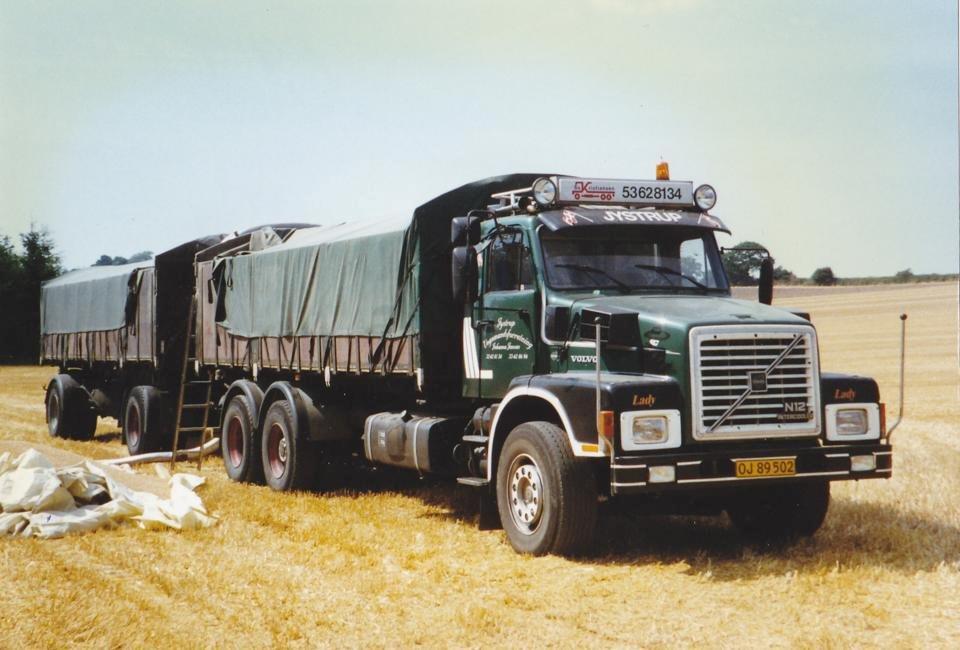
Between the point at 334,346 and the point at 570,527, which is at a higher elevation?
the point at 334,346

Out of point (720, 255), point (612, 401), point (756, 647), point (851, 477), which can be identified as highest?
point (720, 255)

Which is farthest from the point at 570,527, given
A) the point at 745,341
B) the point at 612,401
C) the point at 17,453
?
the point at 17,453

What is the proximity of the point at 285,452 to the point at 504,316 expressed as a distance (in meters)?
4.51

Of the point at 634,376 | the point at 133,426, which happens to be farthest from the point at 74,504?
the point at 133,426

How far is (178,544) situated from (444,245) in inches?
148

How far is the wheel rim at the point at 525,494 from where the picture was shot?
8789mm

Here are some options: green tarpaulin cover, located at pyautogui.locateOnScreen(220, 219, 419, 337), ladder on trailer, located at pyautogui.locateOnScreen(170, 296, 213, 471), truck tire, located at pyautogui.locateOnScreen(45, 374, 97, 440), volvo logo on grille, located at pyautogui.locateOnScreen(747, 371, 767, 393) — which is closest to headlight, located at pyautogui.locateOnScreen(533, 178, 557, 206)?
green tarpaulin cover, located at pyautogui.locateOnScreen(220, 219, 419, 337)

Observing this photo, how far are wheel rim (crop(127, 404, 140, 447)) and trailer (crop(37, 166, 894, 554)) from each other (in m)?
4.01

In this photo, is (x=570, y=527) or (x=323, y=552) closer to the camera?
(x=570, y=527)

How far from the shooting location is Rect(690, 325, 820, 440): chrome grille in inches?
326

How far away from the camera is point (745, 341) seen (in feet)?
27.6

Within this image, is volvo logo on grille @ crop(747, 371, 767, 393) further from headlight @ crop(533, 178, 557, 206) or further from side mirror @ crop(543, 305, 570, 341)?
headlight @ crop(533, 178, 557, 206)

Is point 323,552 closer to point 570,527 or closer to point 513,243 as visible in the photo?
point 570,527

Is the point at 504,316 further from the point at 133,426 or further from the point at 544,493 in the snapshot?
the point at 133,426
